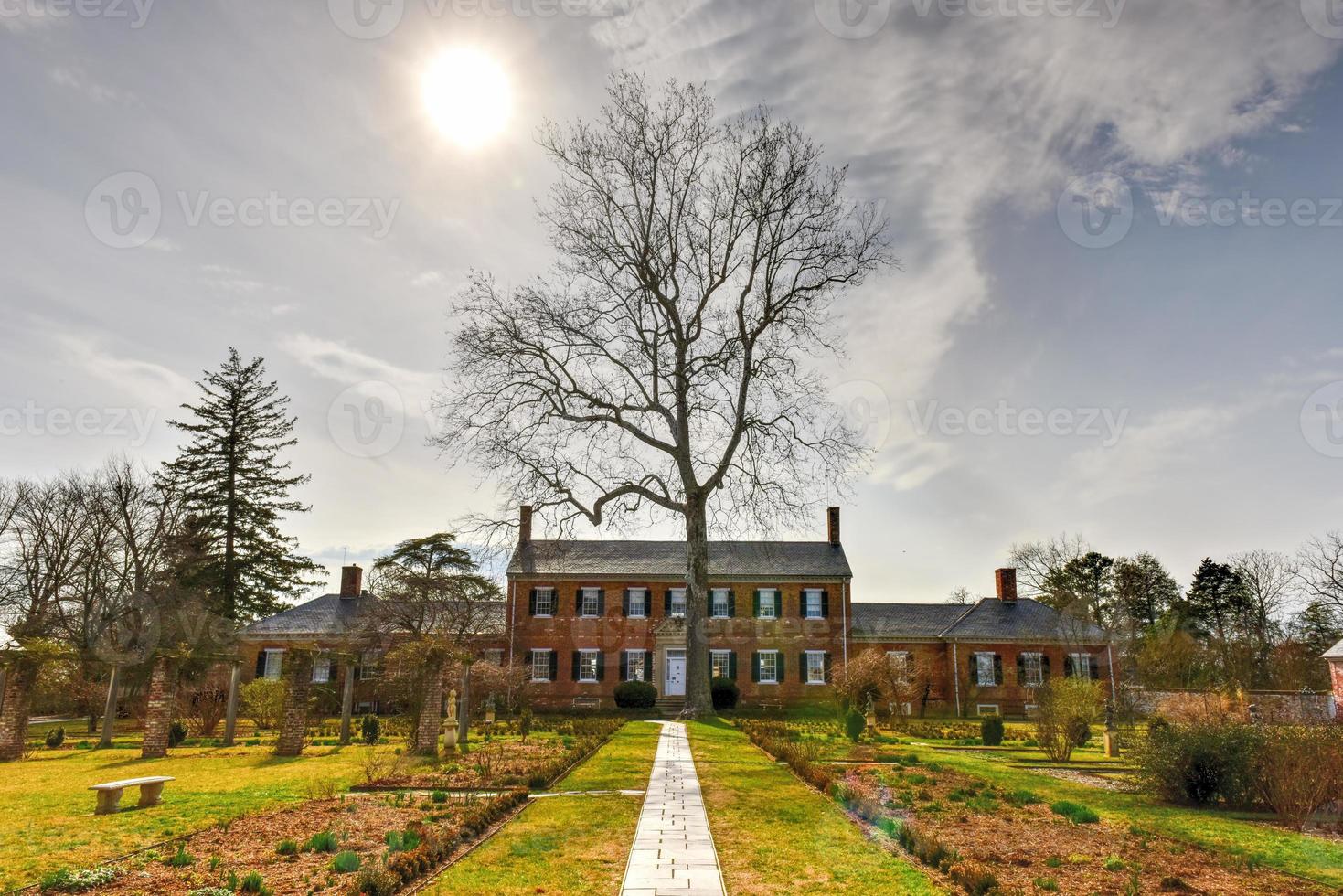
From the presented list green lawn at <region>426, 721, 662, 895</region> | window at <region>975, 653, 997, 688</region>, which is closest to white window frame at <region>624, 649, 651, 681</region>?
window at <region>975, 653, 997, 688</region>

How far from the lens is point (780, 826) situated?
852 cm

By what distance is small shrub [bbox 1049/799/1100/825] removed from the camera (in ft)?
30.8

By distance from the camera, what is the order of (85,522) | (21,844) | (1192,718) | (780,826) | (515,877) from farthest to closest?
(85,522), (1192,718), (780,826), (21,844), (515,877)

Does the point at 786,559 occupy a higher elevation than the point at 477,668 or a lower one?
higher

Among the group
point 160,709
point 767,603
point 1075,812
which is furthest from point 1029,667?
point 160,709

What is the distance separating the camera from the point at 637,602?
35656mm

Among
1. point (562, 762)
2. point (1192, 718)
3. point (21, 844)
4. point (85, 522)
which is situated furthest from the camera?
point (85, 522)

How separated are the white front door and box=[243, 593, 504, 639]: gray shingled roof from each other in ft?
24.7

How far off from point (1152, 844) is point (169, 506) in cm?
3708

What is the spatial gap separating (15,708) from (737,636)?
2541 cm

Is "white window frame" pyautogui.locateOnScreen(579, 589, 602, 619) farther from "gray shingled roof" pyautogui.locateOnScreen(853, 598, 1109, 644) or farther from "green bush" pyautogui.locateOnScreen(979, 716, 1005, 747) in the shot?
"green bush" pyautogui.locateOnScreen(979, 716, 1005, 747)

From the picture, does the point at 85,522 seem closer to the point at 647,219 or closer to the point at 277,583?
the point at 277,583

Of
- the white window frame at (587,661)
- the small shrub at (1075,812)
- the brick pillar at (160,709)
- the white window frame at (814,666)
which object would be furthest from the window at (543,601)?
the small shrub at (1075,812)

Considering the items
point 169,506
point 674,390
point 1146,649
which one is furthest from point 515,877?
point 1146,649
